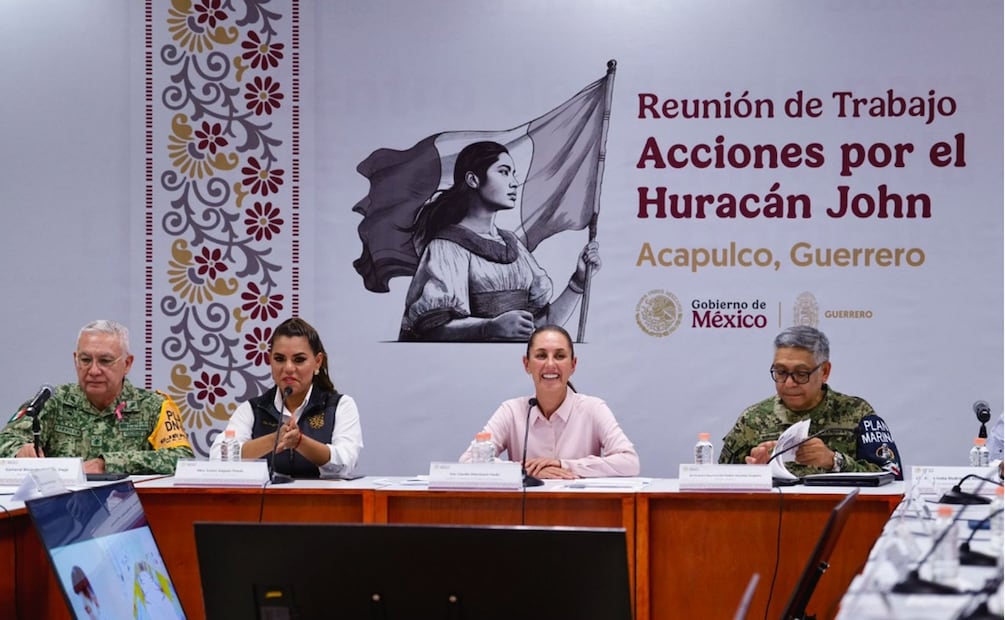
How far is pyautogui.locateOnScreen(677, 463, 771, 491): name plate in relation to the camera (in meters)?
3.27

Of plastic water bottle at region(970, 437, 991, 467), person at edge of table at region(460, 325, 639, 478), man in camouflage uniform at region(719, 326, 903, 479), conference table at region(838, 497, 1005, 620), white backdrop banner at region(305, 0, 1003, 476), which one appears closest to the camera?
conference table at region(838, 497, 1005, 620)

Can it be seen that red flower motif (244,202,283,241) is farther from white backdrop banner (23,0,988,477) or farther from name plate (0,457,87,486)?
name plate (0,457,87,486)

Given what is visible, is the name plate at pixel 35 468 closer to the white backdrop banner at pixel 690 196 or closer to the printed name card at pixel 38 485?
the printed name card at pixel 38 485

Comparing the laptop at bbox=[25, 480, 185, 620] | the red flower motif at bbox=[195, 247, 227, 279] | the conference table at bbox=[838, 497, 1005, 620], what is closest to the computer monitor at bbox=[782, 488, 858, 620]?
the conference table at bbox=[838, 497, 1005, 620]

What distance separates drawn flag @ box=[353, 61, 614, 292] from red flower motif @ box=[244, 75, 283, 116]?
1.50 feet

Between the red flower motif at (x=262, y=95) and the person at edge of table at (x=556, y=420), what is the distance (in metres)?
1.61

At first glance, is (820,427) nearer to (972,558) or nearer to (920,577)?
(972,558)

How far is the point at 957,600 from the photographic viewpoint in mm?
1426

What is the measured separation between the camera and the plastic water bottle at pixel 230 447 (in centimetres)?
359

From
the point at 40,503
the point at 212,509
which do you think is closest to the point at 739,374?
the point at 212,509

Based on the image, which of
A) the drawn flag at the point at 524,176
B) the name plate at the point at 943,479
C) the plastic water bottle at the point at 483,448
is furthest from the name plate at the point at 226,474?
the name plate at the point at 943,479

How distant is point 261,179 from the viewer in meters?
4.78

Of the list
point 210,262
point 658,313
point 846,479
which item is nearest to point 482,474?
point 846,479

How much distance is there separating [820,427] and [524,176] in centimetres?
160
